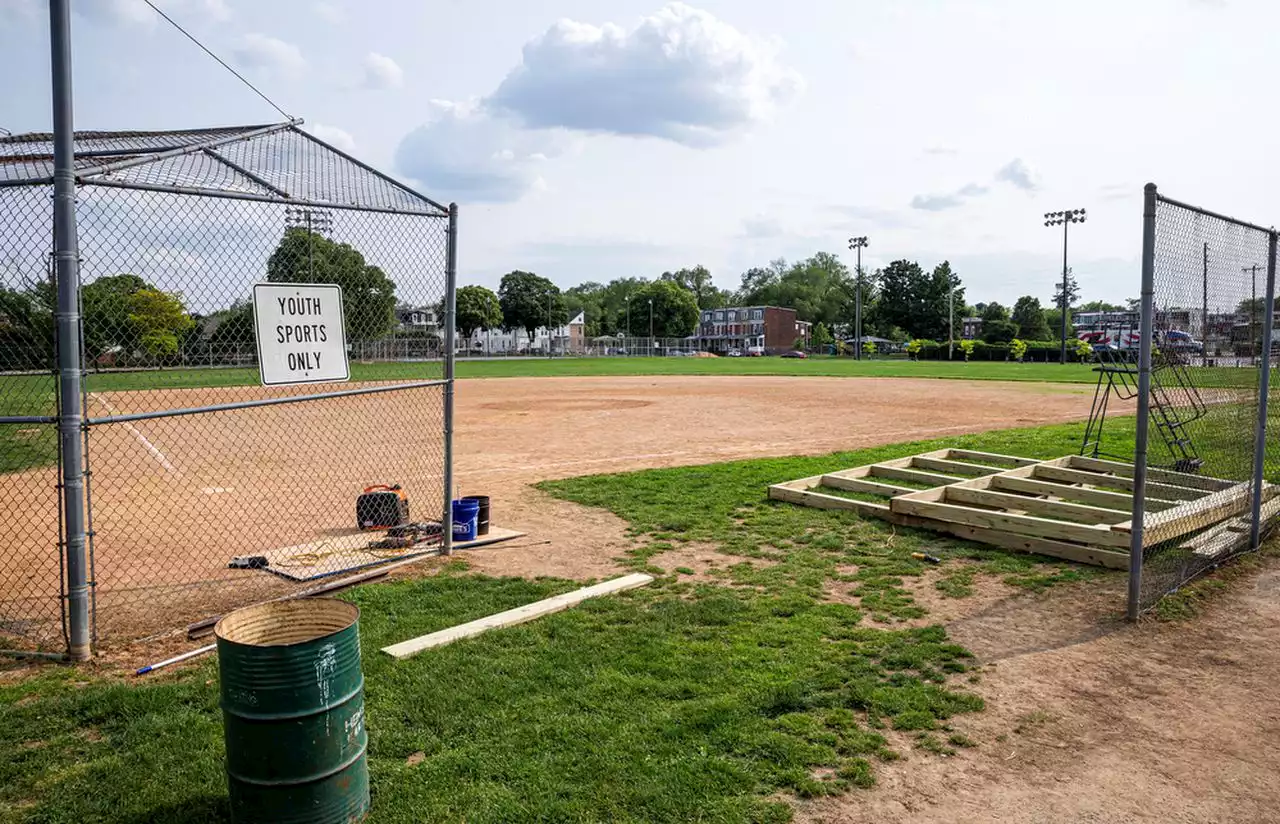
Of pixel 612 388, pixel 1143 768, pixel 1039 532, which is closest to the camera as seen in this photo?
pixel 1143 768

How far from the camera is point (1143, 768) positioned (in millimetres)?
3898

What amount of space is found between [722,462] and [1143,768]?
361 inches

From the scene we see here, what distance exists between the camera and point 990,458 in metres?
11.4

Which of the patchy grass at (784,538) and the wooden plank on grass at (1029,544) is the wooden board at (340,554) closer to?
the patchy grass at (784,538)

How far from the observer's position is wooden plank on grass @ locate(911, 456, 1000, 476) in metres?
10.9

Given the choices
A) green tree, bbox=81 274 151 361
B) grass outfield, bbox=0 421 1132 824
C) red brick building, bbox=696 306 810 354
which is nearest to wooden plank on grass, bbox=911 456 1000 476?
grass outfield, bbox=0 421 1132 824

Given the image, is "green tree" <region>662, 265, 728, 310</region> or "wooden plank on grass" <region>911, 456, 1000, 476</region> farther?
"green tree" <region>662, 265, 728, 310</region>

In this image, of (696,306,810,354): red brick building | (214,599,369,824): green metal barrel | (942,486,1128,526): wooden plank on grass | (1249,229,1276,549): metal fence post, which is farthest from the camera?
(696,306,810,354): red brick building

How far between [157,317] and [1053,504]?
8.04 m

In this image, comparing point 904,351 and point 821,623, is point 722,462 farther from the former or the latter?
point 904,351

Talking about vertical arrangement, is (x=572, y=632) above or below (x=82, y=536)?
below

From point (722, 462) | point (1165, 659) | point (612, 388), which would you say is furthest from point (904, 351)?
point (1165, 659)

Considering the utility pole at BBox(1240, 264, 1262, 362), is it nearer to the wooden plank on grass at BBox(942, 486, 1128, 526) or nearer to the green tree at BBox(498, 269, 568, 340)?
the wooden plank on grass at BBox(942, 486, 1128, 526)

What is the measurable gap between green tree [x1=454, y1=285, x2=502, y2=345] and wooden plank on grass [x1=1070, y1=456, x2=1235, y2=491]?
8933cm
